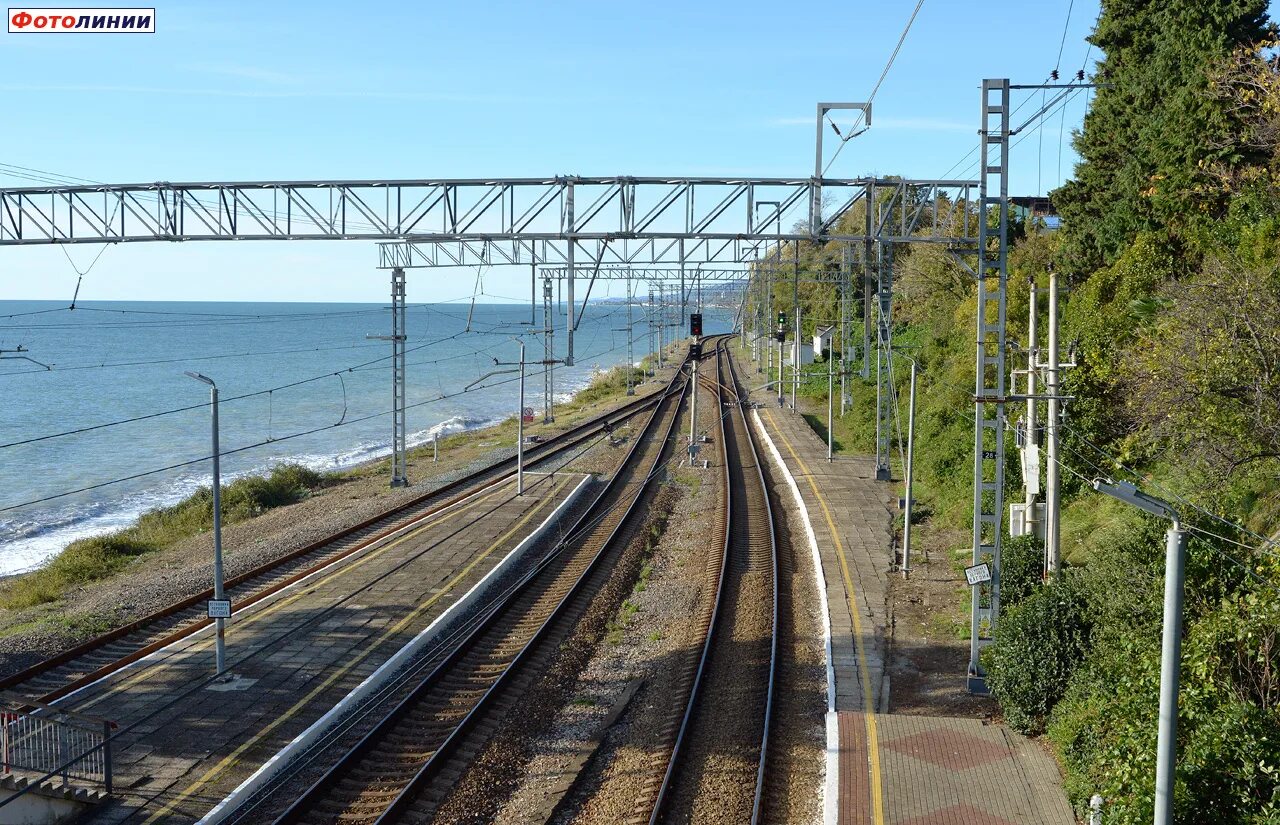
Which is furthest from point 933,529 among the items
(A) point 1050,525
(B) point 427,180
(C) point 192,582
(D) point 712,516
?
(C) point 192,582

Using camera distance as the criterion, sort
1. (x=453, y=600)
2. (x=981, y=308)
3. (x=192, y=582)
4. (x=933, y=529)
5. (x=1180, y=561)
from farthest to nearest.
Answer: (x=933, y=529) < (x=192, y=582) < (x=453, y=600) < (x=981, y=308) < (x=1180, y=561)

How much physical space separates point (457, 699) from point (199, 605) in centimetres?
753

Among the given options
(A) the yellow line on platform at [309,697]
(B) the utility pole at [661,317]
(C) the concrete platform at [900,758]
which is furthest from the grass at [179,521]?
(B) the utility pole at [661,317]

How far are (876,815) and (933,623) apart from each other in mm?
7909

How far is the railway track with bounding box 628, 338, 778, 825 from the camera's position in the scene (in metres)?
12.1

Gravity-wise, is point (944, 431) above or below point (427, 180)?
below

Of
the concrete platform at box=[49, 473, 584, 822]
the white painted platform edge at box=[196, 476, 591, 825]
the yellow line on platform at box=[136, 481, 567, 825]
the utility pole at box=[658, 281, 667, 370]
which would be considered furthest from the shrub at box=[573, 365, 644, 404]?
the white painted platform edge at box=[196, 476, 591, 825]

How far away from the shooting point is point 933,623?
61.2 ft

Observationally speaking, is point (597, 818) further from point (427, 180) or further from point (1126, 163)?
point (1126, 163)

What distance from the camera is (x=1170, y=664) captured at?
7508 mm

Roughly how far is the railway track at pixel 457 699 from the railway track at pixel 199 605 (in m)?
4.56

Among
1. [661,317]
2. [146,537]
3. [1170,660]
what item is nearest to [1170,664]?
[1170,660]

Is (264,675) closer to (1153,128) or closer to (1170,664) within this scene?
(1170,664)

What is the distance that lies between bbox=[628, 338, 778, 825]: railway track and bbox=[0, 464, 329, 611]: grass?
38.0 feet
